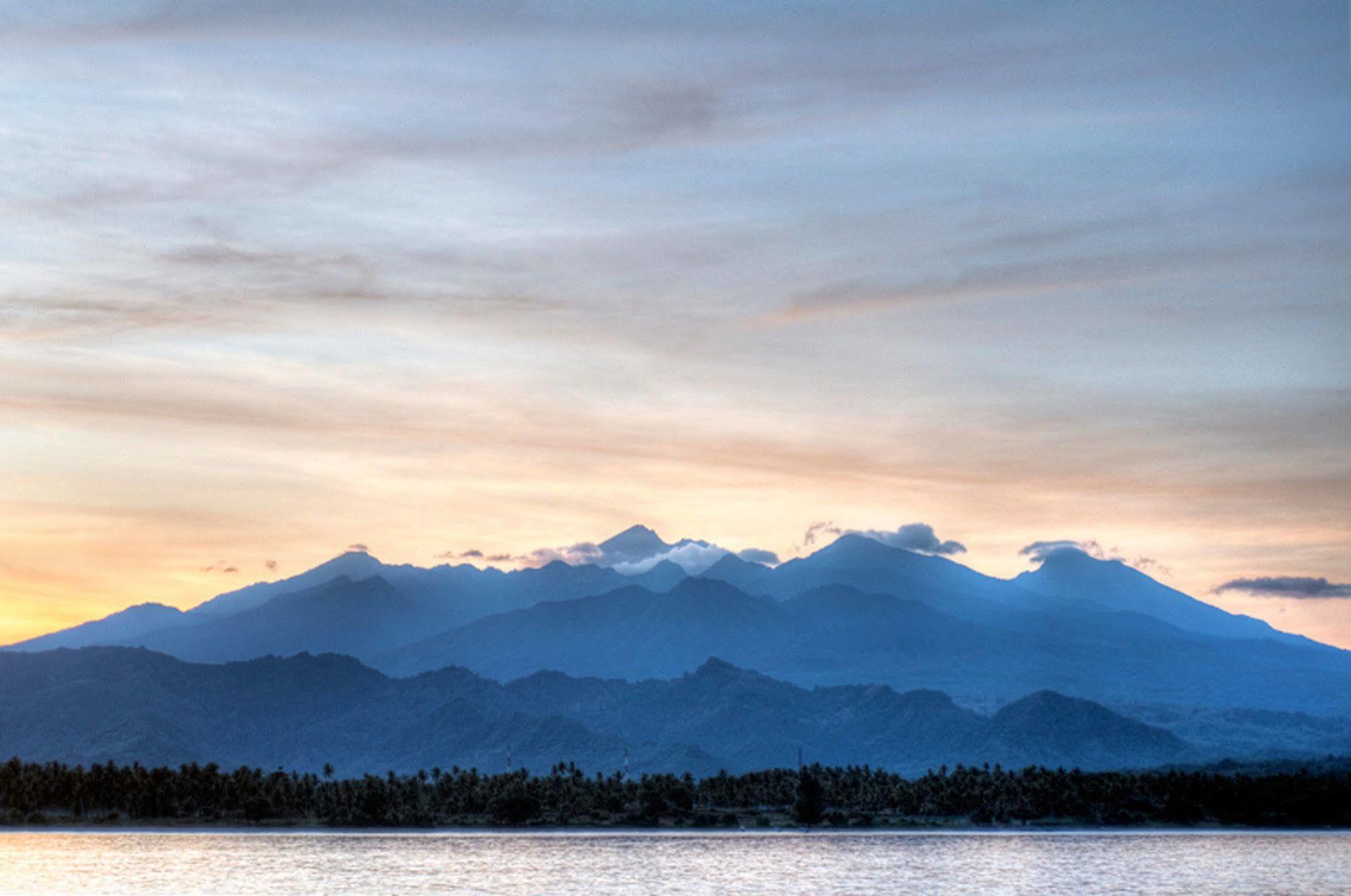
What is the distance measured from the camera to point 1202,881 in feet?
594

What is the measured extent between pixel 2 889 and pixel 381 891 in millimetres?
36695

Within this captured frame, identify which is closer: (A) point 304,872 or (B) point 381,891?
(B) point 381,891

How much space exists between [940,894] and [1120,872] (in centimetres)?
4154

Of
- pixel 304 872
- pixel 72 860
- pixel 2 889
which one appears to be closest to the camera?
pixel 2 889

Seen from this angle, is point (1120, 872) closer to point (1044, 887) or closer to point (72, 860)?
point (1044, 887)

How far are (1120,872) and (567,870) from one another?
67.6 m

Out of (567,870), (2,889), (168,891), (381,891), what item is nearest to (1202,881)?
(567,870)

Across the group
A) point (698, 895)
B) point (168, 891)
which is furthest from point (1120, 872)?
point (168, 891)

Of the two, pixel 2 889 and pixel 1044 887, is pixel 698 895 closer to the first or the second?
pixel 1044 887

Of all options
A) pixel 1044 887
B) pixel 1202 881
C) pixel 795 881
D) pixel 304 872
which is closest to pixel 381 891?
A: pixel 304 872

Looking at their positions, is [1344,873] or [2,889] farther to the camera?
[1344,873]

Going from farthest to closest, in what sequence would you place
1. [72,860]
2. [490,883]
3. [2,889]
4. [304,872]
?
1. [72,860]
2. [304,872]
3. [490,883]
4. [2,889]

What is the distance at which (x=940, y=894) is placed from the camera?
545 feet

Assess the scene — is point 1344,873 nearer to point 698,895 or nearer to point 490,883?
point 698,895
